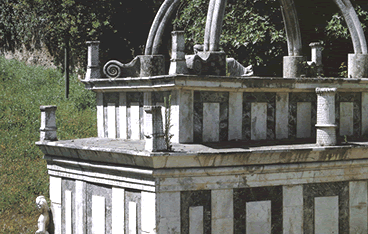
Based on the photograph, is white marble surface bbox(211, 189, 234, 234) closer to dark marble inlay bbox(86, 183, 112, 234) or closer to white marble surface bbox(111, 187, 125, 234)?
white marble surface bbox(111, 187, 125, 234)

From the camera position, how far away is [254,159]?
285 inches

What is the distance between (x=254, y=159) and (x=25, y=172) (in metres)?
8.52

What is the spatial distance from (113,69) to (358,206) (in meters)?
4.66

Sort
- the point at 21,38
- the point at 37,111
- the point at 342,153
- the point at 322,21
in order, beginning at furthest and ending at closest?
the point at 21,38
the point at 37,111
the point at 322,21
the point at 342,153

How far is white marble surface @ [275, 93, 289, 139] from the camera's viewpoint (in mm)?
8625

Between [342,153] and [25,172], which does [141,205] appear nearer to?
[342,153]

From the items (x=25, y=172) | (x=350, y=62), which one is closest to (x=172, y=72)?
(x=350, y=62)

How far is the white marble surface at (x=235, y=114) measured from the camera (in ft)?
27.0

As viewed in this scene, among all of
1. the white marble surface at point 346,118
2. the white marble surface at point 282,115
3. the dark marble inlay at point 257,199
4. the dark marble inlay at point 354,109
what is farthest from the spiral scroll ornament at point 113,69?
the white marble surface at point 346,118

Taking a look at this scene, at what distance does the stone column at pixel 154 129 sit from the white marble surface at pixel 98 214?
5.37 ft

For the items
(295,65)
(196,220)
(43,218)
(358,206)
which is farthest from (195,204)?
(295,65)

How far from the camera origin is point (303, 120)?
351 inches

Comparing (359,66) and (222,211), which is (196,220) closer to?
(222,211)

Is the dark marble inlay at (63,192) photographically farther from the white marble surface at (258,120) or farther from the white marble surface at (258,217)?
the white marble surface at (258,120)
